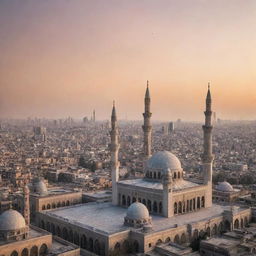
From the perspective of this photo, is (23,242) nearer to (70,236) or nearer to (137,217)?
(70,236)

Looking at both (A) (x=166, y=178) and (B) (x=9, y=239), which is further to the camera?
(A) (x=166, y=178)

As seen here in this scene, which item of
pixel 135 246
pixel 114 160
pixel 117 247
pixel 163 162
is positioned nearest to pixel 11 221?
pixel 117 247

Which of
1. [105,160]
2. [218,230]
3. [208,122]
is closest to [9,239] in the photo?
[218,230]

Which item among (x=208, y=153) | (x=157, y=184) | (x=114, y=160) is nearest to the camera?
(x=157, y=184)

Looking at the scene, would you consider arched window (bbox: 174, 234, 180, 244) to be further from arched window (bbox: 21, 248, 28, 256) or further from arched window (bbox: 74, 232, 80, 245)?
arched window (bbox: 21, 248, 28, 256)

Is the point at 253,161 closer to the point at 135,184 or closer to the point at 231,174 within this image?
the point at 231,174

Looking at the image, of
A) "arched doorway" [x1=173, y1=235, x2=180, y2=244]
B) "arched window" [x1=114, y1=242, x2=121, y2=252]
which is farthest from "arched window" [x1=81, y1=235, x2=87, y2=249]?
"arched doorway" [x1=173, y1=235, x2=180, y2=244]

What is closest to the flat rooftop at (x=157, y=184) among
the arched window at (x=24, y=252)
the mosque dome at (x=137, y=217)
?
the mosque dome at (x=137, y=217)
